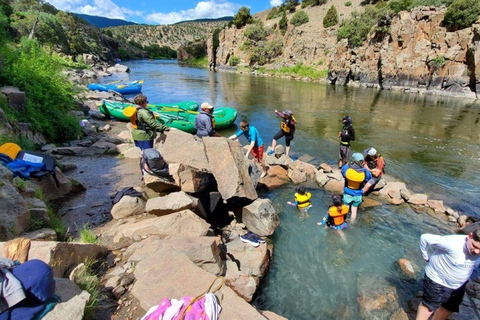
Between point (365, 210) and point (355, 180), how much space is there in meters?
1.64

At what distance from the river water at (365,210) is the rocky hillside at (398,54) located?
10.8m

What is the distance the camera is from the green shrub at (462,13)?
30461mm

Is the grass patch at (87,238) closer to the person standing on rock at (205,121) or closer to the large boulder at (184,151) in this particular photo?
the large boulder at (184,151)

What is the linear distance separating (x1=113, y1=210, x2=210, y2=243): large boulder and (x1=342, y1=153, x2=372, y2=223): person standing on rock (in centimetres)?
372

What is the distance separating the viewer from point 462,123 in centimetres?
1928

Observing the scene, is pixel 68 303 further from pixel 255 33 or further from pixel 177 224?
pixel 255 33

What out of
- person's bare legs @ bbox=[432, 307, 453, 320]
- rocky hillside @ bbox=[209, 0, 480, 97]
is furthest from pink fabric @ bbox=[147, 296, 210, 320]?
rocky hillside @ bbox=[209, 0, 480, 97]

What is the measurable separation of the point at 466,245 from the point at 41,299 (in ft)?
14.7

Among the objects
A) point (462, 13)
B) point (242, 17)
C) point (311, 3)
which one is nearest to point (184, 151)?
point (462, 13)

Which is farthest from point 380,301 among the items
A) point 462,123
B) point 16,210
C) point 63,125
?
point 462,123

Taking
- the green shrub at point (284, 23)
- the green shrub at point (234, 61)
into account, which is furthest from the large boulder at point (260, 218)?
the green shrub at point (284, 23)

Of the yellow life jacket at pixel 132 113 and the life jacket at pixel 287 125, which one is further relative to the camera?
the life jacket at pixel 287 125

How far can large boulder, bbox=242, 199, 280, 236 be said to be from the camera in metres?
6.02

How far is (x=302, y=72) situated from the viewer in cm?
4919
